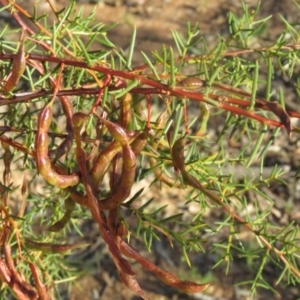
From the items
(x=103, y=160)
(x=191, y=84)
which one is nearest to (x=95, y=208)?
(x=103, y=160)

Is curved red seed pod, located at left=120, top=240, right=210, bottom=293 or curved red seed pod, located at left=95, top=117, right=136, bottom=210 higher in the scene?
curved red seed pod, located at left=95, top=117, right=136, bottom=210

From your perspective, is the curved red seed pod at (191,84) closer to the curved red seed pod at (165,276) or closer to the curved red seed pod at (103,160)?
the curved red seed pod at (103,160)

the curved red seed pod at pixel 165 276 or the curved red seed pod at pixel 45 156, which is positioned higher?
the curved red seed pod at pixel 45 156

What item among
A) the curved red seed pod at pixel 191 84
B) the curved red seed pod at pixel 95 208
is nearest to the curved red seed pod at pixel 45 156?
the curved red seed pod at pixel 95 208

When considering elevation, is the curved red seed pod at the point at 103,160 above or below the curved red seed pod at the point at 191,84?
below

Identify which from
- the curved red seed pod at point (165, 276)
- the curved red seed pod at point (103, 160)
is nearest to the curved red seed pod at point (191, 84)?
the curved red seed pod at point (103, 160)

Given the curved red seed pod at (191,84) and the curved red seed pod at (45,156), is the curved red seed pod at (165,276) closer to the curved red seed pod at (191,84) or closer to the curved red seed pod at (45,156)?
the curved red seed pod at (45,156)

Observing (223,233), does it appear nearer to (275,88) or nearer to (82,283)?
(82,283)

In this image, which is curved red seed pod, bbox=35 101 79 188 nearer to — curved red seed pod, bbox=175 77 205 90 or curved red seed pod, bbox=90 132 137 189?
curved red seed pod, bbox=90 132 137 189

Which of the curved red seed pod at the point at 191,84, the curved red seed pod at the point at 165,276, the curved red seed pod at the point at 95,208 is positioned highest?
the curved red seed pod at the point at 191,84

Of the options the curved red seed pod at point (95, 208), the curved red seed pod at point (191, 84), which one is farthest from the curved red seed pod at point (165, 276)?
the curved red seed pod at point (191, 84)

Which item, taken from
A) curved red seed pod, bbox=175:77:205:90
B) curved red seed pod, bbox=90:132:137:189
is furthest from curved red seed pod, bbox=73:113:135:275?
curved red seed pod, bbox=175:77:205:90

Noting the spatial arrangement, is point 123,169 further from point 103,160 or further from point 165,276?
point 165,276
